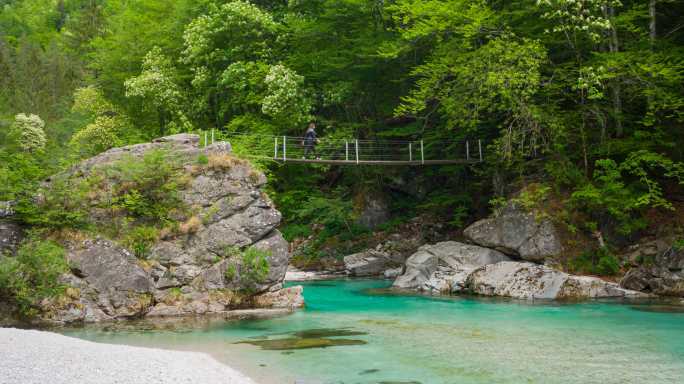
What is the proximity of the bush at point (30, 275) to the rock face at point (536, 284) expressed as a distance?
12.0m

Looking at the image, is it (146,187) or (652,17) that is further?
(652,17)

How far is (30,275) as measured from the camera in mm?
13625

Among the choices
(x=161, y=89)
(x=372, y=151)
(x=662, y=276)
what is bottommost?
(x=662, y=276)

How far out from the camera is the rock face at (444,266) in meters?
20.3

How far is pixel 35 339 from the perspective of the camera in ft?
33.6

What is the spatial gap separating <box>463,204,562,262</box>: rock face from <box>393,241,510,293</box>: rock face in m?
0.41

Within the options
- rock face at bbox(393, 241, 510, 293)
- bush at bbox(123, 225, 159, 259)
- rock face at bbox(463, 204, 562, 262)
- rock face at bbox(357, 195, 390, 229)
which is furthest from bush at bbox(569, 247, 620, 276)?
bush at bbox(123, 225, 159, 259)

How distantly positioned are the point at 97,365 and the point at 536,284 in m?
13.6

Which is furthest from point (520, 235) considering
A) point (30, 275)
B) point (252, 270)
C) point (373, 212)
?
point (30, 275)

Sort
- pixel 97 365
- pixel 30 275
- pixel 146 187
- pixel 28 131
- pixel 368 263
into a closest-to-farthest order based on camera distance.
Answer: pixel 97 365
pixel 30 275
pixel 146 187
pixel 368 263
pixel 28 131

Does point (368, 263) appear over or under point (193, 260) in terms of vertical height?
under

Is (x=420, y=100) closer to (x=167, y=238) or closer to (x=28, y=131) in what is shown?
(x=167, y=238)

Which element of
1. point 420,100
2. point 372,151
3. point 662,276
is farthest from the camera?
point 372,151

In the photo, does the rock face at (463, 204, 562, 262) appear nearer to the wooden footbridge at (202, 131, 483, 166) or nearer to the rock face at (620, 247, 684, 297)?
the rock face at (620, 247, 684, 297)
